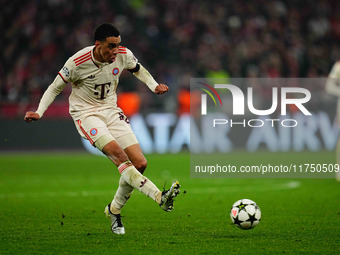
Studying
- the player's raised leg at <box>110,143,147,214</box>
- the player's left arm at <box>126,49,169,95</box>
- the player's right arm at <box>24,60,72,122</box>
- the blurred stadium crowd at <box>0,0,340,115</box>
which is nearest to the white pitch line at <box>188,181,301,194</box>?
the player's left arm at <box>126,49,169,95</box>

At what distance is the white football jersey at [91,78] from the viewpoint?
22.7 feet

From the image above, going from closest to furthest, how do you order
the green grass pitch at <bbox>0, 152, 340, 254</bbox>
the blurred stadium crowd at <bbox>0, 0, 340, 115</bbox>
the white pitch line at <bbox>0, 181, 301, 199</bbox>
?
the green grass pitch at <bbox>0, 152, 340, 254</bbox> < the white pitch line at <bbox>0, 181, 301, 199</bbox> < the blurred stadium crowd at <bbox>0, 0, 340, 115</bbox>

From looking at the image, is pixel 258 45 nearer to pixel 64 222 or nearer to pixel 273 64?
pixel 273 64

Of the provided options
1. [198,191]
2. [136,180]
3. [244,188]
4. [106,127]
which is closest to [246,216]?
[136,180]

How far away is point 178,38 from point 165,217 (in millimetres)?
15853

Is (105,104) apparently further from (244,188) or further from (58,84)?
(244,188)

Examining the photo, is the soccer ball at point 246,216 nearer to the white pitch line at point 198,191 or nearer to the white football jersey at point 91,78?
the white football jersey at point 91,78

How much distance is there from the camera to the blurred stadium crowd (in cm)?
2212

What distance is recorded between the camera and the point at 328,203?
9562mm

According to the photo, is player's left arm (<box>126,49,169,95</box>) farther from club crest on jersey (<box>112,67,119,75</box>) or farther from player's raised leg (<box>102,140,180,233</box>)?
player's raised leg (<box>102,140,180,233</box>)

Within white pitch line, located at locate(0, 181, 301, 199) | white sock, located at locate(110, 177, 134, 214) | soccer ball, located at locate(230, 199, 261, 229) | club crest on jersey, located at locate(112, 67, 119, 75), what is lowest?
soccer ball, located at locate(230, 199, 261, 229)

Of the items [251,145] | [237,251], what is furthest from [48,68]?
[237,251]

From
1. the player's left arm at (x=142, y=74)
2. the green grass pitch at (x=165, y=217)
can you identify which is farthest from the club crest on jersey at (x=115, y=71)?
the green grass pitch at (x=165, y=217)

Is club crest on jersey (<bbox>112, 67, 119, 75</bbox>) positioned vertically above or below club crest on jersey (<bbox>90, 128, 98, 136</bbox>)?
above
